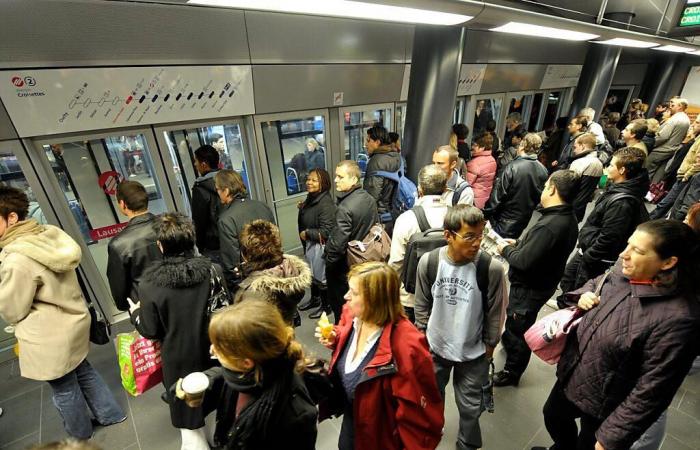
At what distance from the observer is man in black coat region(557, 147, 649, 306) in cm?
255

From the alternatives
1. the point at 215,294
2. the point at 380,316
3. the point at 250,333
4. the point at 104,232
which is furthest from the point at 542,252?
the point at 104,232

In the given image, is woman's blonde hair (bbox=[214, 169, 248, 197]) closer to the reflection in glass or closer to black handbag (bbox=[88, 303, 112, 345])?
black handbag (bbox=[88, 303, 112, 345])

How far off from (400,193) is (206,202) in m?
1.98

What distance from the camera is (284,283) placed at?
5.70 ft

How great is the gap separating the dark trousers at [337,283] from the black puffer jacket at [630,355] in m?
1.77

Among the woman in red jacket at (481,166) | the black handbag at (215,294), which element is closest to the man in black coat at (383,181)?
Result: the woman in red jacket at (481,166)

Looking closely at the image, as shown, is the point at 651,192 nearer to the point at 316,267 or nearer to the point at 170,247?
the point at 316,267

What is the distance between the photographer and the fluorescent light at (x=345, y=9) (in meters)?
1.53

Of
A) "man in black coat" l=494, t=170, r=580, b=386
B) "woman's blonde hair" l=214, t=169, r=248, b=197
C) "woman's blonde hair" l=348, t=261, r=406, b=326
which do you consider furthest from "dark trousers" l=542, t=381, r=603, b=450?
"woman's blonde hair" l=214, t=169, r=248, b=197

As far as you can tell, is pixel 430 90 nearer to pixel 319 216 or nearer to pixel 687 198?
pixel 319 216

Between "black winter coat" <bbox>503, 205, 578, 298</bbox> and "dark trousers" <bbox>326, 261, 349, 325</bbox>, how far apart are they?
1.35m

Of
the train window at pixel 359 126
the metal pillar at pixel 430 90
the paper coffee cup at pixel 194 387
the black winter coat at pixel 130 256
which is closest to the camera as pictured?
the paper coffee cup at pixel 194 387

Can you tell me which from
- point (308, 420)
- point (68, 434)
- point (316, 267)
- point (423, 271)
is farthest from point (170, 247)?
point (68, 434)

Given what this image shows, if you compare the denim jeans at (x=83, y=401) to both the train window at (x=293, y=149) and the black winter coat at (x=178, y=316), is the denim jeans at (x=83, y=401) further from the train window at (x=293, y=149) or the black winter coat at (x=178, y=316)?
the train window at (x=293, y=149)
